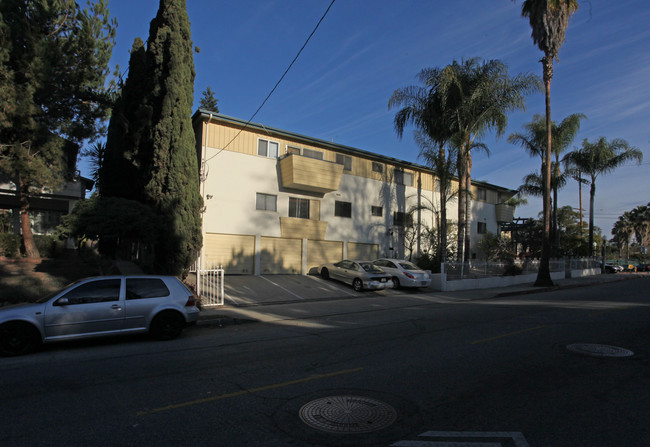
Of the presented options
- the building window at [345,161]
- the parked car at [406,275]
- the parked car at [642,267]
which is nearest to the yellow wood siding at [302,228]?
the building window at [345,161]

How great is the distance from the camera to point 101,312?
7449mm

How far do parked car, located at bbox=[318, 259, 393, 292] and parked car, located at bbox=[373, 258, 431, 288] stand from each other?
0.74 metres

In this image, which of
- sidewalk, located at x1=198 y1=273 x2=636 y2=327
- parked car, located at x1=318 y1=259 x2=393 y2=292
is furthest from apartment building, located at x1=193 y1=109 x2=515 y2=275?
parked car, located at x1=318 y1=259 x2=393 y2=292

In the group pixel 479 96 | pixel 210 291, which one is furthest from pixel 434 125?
pixel 210 291

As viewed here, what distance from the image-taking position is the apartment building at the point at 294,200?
1952cm

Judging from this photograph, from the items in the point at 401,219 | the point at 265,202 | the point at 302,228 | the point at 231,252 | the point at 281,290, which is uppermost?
the point at 265,202

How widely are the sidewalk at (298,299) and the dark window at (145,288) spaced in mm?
2151

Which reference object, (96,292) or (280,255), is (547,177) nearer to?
(280,255)

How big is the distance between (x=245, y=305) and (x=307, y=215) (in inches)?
388

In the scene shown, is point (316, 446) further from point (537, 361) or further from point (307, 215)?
point (307, 215)

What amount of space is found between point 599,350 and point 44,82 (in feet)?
60.1

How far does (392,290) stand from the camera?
1939 centimetres

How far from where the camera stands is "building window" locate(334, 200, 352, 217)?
79.7ft

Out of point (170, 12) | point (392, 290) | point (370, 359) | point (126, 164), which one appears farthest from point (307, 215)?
point (370, 359)
